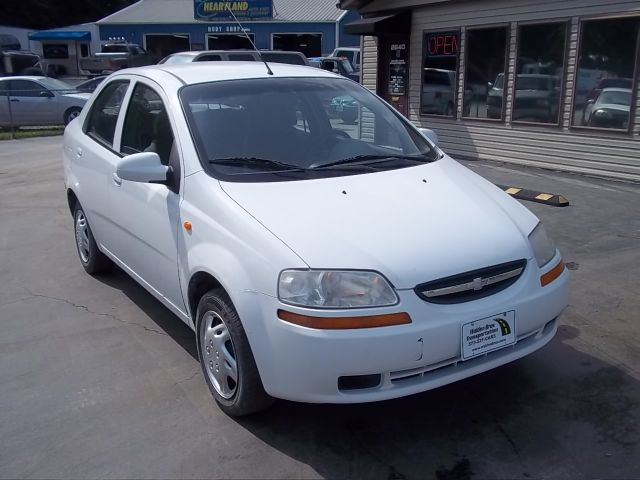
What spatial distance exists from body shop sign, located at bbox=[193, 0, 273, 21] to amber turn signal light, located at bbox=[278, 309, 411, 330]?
37.6m

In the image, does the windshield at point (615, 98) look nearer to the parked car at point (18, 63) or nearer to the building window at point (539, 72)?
the building window at point (539, 72)

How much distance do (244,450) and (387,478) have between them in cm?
71

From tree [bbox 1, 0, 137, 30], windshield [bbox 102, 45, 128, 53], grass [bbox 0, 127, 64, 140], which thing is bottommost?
grass [bbox 0, 127, 64, 140]

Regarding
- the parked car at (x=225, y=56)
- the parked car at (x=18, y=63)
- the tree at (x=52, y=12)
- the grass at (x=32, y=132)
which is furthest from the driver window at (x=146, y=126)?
the tree at (x=52, y=12)

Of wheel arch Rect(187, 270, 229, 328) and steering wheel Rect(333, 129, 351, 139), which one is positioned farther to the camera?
steering wheel Rect(333, 129, 351, 139)

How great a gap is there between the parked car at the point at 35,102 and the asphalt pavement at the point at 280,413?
49.1 feet

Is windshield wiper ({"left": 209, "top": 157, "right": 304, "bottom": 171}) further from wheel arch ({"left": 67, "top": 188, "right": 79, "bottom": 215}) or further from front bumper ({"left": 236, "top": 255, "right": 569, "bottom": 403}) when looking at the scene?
wheel arch ({"left": 67, "top": 188, "right": 79, "bottom": 215})

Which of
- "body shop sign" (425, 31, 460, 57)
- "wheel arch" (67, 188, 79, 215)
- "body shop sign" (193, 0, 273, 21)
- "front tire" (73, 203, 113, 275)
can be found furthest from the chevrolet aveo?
"body shop sign" (193, 0, 273, 21)

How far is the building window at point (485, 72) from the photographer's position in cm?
1098

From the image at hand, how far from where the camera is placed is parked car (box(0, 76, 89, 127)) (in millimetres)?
18578

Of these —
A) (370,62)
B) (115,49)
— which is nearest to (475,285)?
(370,62)

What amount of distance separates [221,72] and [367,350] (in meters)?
2.40

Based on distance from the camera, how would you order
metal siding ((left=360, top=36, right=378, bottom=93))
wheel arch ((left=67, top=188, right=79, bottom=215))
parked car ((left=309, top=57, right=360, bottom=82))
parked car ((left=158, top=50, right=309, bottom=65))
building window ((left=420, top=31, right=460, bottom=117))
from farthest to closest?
parked car ((left=309, top=57, right=360, bottom=82)), metal siding ((left=360, top=36, right=378, bottom=93)), parked car ((left=158, top=50, right=309, bottom=65)), building window ((left=420, top=31, right=460, bottom=117)), wheel arch ((left=67, top=188, right=79, bottom=215))

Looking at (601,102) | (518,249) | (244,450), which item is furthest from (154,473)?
(601,102)
